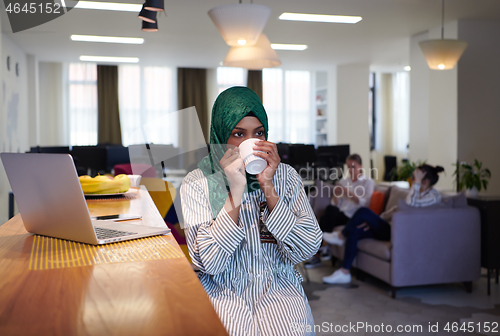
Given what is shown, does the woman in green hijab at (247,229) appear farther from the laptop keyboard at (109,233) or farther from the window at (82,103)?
the window at (82,103)

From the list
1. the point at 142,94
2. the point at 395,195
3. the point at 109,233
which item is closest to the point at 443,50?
the point at 395,195

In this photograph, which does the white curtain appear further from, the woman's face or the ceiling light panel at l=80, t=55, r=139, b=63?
the woman's face

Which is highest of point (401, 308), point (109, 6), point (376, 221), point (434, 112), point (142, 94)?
point (109, 6)

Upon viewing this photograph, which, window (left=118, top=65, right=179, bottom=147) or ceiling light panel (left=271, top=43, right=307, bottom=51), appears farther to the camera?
window (left=118, top=65, right=179, bottom=147)

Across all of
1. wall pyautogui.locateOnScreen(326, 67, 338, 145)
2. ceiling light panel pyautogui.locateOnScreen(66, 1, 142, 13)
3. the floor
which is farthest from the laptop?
wall pyautogui.locateOnScreen(326, 67, 338, 145)

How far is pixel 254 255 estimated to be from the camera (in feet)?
4.72

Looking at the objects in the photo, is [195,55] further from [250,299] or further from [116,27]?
[250,299]

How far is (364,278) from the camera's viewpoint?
4.07 m

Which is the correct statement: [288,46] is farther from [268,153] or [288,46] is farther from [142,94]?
[268,153]

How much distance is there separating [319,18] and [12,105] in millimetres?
5359

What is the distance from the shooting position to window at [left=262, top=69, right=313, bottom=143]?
11.7 meters

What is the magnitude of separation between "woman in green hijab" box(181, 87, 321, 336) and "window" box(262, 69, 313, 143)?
1014 cm

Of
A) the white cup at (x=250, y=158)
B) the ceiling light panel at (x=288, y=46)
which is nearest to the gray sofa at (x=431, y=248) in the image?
the white cup at (x=250, y=158)

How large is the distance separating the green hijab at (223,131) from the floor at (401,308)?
73.0 inches
